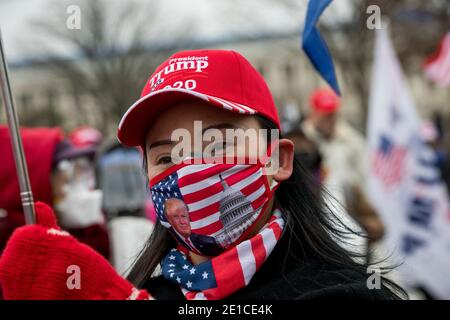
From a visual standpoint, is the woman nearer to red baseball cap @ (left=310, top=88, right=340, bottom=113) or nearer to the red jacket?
the red jacket

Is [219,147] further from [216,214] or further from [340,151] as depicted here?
[340,151]

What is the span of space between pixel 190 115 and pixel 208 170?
6.0 inches

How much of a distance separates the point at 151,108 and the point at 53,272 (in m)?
0.49

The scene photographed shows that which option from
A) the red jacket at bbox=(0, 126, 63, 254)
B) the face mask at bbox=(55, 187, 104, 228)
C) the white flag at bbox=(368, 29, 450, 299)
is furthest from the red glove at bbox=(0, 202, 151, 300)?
the white flag at bbox=(368, 29, 450, 299)

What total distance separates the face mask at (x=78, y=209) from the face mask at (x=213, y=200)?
1856 millimetres

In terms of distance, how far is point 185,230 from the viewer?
1925 millimetres

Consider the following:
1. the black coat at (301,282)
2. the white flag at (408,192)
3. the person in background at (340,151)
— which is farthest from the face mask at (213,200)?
the person in background at (340,151)

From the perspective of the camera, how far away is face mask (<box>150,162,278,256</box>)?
6.19 feet

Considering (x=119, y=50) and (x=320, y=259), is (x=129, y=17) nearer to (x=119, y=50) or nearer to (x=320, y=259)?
(x=119, y=50)

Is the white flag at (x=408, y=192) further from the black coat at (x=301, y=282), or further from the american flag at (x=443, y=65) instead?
the black coat at (x=301, y=282)

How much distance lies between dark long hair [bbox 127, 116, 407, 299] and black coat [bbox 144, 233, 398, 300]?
0.09 ft

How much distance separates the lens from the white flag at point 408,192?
6.09m

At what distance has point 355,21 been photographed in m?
18.1
